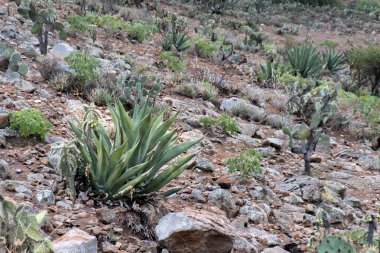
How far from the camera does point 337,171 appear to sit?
270 inches

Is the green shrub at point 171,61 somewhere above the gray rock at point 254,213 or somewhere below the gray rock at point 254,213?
below

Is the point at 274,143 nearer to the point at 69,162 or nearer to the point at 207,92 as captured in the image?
the point at 207,92

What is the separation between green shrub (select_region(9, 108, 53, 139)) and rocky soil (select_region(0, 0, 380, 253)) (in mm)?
94

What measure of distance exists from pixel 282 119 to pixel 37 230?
236 inches

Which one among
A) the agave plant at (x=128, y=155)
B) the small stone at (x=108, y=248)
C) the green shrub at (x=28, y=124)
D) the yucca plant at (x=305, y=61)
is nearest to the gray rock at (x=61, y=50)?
the green shrub at (x=28, y=124)

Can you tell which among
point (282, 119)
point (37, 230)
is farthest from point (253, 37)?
point (37, 230)

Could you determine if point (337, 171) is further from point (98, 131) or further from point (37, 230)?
point (37, 230)

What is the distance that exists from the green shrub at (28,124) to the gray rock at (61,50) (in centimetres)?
346

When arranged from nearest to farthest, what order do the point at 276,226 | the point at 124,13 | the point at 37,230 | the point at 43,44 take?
the point at 37,230, the point at 276,226, the point at 43,44, the point at 124,13

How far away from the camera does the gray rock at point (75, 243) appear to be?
3.10m

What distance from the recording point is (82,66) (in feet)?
24.4

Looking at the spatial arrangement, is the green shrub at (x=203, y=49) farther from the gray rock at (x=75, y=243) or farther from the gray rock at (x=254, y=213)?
the gray rock at (x=75, y=243)

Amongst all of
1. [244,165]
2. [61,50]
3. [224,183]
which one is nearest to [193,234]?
[224,183]

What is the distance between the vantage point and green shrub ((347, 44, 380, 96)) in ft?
44.9
